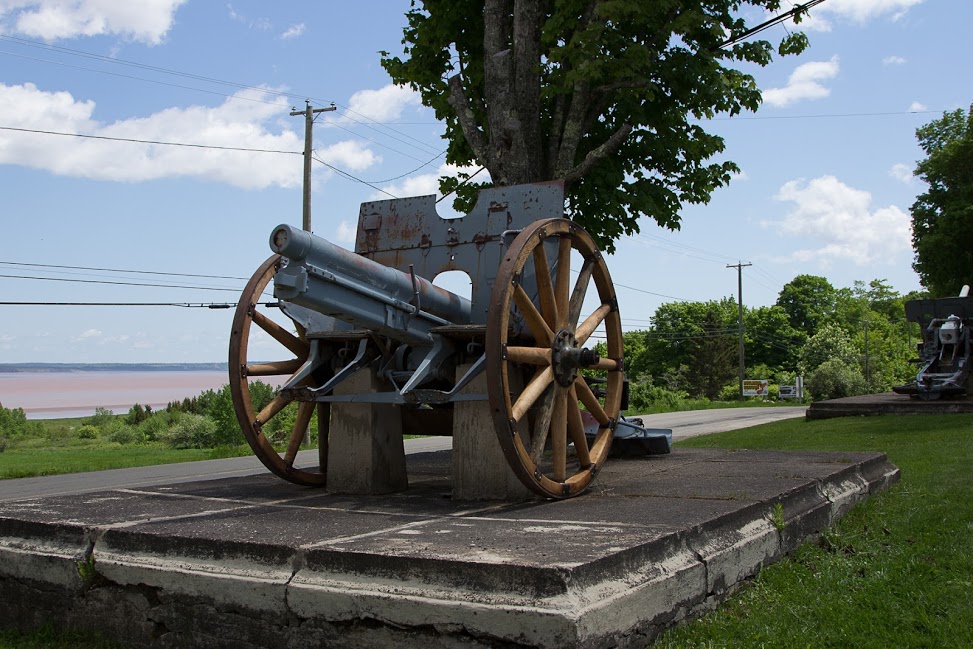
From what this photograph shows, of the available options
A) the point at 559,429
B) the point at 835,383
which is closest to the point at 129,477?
the point at 559,429

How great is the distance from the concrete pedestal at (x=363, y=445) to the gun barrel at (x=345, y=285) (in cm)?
61

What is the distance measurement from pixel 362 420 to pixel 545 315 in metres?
1.45

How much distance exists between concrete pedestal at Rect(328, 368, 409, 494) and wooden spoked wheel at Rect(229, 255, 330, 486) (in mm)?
368

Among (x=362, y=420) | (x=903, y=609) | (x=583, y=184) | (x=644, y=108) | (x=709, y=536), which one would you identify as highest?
(x=644, y=108)

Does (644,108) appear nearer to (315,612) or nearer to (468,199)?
(468,199)

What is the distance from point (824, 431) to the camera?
50.2 feet

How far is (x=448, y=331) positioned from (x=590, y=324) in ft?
3.26

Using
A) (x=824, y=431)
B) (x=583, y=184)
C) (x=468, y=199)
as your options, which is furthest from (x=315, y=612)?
(x=824, y=431)

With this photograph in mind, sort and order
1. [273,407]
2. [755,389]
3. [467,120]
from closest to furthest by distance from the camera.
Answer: [273,407] → [467,120] → [755,389]

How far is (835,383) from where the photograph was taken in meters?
38.3

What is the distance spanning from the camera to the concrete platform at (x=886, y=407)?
17.5 m

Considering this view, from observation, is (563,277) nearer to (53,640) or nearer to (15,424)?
(53,640)

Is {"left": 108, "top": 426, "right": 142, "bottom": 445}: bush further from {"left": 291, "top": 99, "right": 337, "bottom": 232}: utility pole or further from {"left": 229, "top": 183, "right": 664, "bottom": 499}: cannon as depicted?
{"left": 229, "top": 183, "right": 664, "bottom": 499}: cannon

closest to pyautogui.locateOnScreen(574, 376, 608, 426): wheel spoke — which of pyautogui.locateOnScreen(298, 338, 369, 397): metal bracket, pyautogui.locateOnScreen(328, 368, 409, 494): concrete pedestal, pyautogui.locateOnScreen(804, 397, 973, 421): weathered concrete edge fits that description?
pyautogui.locateOnScreen(328, 368, 409, 494): concrete pedestal
